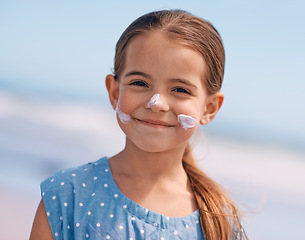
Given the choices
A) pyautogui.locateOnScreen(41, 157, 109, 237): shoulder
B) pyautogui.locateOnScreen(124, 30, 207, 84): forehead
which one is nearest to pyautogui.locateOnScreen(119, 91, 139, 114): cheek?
pyautogui.locateOnScreen(124, 30, 207, 84): forehead

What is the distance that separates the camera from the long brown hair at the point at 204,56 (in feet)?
7.44

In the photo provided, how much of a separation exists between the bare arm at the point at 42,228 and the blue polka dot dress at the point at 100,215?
3 centimetres

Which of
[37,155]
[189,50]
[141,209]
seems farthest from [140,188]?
[37,155]

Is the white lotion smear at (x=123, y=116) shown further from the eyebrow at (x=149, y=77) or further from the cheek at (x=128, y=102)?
the eyebrow at (x=149, y=77)

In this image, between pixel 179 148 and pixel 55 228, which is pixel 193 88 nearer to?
pixel 179 148

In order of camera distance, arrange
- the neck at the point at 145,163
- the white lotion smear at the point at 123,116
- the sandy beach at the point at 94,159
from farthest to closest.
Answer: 1. the sandy beach at the point at 94,159
2. the neck at the point at 145,163
3. the white lotion smear at the point at 123,116

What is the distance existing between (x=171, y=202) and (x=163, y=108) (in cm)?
50

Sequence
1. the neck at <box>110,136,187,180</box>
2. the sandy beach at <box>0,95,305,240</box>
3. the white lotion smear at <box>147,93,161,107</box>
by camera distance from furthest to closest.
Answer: the sandy beach at <box>0,95,305,240</box> → the neck at <box>110,136,187,180</box> → the white lotion smear at <box>147,93,161,107</box>

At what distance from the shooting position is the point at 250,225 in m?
5.11

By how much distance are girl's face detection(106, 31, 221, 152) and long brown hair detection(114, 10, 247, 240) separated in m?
0.05

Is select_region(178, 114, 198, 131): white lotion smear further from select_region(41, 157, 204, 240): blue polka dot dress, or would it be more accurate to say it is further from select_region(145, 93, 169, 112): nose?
select_region(41, 157, 204, 240): blue polka dot dress

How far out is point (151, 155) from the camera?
240 cm

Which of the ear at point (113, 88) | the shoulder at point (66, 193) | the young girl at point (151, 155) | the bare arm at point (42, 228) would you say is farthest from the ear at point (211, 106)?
the bare arm at point (42, 228)

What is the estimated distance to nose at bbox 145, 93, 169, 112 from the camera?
216 centimetres
